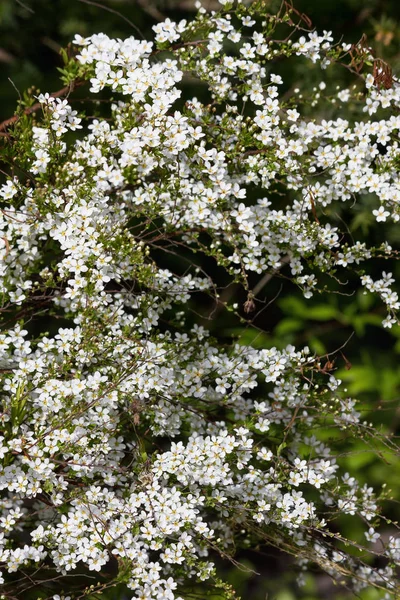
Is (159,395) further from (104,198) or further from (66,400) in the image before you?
(104,198)

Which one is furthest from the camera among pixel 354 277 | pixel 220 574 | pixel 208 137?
pixel 220 574

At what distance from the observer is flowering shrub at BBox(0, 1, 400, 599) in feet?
4.68

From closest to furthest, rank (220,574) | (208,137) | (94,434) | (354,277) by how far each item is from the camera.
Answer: (94,434) < (208,137) < (354,277) < (220,574)

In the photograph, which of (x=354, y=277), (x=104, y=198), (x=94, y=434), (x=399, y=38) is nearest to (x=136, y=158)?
(x=104, y=198)

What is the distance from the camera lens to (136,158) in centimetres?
150

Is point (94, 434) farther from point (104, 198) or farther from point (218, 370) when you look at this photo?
point (104, 198)

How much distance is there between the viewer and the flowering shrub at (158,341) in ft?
4.68

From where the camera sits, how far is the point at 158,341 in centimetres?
156

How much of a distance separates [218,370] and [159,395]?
15cm

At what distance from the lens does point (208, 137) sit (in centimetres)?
157

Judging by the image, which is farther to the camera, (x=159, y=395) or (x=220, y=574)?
(x=220, y=574)

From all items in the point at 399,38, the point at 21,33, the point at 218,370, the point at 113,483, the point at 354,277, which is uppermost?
the point at 21,33

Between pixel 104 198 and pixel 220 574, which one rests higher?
pixel 104 198

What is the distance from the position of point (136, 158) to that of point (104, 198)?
0.10 meters
